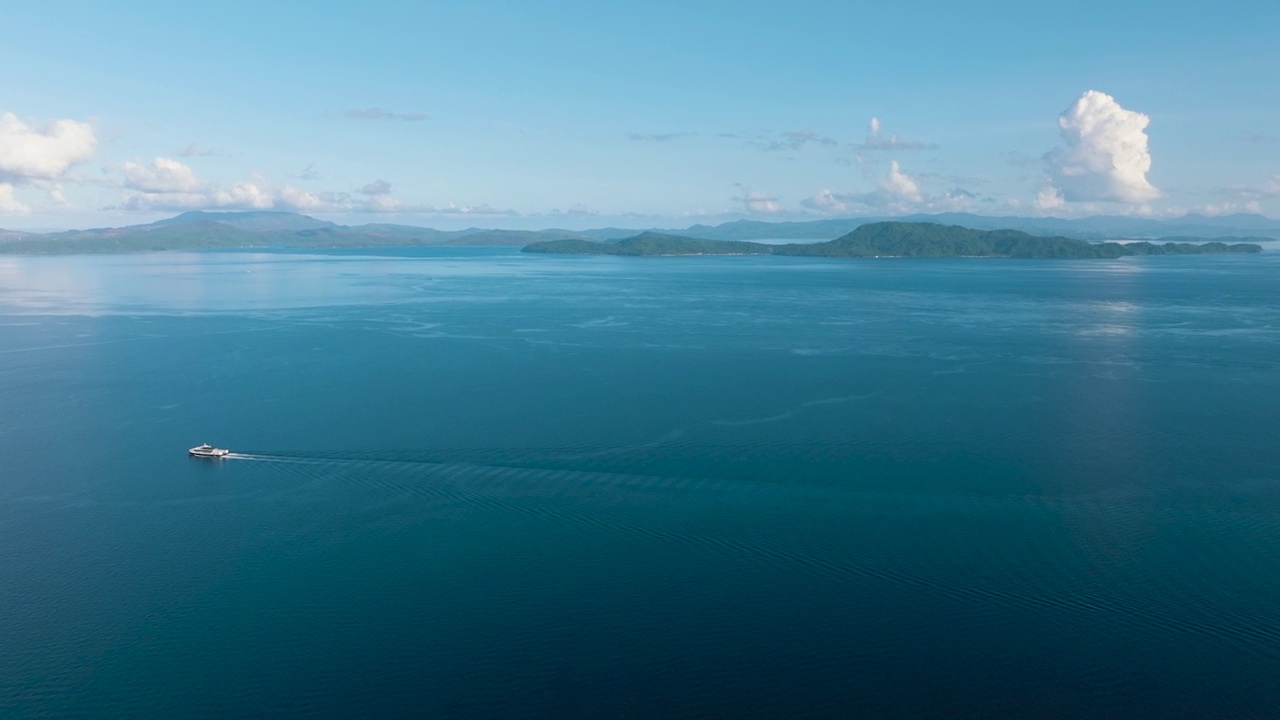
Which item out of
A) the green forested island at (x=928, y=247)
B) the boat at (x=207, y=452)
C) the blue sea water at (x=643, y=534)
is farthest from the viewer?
the green forested island at (x=928, y=247)

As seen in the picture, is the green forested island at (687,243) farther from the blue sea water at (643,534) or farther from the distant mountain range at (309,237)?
the blue sea water at (643,534)

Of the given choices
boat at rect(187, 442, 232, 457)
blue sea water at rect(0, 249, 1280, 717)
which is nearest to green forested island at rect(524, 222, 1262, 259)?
blue sea water at rect(0, 249, 1280, 717)

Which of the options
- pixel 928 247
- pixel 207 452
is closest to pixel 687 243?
pixel 928 247

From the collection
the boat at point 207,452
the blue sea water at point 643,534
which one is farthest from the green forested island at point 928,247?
the boat at point 207,452

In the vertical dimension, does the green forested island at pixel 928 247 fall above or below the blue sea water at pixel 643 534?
above

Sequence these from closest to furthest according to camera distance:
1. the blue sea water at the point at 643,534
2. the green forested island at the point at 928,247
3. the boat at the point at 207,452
→ the blue sea water at the point at 643,534 < the boat at the point at 207,452 < the green forested island at the point at 928,247

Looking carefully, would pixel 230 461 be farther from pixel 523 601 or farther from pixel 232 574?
pixel 523 601

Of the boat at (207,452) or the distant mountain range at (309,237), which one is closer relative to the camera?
the boat at (207,452)
